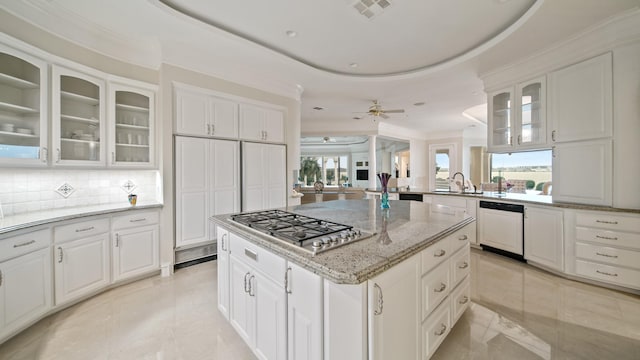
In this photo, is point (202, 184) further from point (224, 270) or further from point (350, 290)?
point (350, 290)

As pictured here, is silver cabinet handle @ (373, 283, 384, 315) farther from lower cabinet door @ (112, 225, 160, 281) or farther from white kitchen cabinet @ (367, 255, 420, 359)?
lower cabinet door @ (112, 225, 160, 281)

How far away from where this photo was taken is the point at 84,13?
228 centimetres

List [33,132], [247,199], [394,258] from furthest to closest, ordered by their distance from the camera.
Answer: [247,199] < [33,132] < [394,258]

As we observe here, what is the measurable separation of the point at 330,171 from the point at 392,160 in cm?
308

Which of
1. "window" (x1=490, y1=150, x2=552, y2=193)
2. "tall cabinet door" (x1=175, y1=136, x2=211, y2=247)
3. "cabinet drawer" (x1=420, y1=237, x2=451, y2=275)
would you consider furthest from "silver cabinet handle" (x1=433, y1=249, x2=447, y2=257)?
"window" (x1=490, y1=150, x2=552, y2=193)

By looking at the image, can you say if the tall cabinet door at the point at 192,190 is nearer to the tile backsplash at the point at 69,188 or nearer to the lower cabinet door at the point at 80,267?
the tile backsplash at the point at 69,188

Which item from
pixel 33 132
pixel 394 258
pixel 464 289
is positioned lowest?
pixel 464 289

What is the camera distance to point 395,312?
1.11 m

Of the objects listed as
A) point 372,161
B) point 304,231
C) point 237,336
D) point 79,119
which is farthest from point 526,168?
point 79,119

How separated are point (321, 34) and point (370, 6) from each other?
653 millimetres

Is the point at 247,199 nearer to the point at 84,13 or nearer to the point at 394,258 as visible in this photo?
the point at 84,13

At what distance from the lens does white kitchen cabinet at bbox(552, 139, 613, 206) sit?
8.50 ft

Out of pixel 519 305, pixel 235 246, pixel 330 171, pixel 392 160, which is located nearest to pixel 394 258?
pixel 235 246

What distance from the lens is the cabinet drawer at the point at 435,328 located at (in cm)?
137
